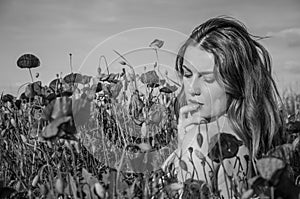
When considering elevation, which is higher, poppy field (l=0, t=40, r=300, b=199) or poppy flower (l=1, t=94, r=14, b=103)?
poppy flower (l=1, t=94, r=14, b=103)

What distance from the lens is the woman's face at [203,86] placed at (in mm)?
2191

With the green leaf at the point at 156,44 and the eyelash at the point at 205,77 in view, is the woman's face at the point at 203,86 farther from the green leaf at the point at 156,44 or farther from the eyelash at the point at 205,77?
the green leaf at the point at 156,44

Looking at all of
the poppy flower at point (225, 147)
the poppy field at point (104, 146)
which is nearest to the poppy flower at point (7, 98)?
Result: the poppy field at point (104, 146)

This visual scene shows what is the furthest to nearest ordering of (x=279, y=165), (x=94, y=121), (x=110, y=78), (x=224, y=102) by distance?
(x=94, y=121) < (x=110, y=78) < (x=224, y=102) < (x=279, y=165)

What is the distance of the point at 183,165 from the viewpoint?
1555mm

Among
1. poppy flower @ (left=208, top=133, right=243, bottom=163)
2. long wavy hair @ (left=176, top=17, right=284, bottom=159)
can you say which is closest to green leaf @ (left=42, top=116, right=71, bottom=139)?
poppy flower @ (left=208, top=133, right=243, bottom=163)

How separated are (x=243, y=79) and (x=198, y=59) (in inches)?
9.8

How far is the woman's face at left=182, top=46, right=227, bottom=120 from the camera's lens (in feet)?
7.19

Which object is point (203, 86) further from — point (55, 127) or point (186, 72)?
point (55, 127)

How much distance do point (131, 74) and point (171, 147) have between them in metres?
0.39

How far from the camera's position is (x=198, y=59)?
2.26m

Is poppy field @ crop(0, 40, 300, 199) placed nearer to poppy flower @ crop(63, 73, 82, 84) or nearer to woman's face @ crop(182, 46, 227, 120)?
poppy flower @ crop(63, 73, 82, 84)

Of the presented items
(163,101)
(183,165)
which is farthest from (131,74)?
(183,165)

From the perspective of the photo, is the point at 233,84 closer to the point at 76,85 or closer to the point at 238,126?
the point at 238,126
